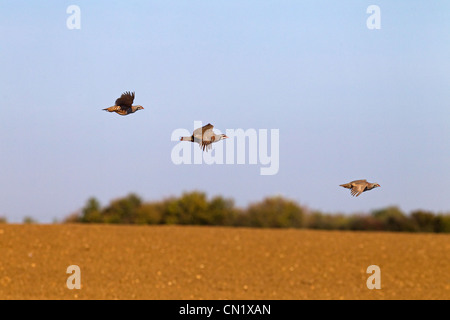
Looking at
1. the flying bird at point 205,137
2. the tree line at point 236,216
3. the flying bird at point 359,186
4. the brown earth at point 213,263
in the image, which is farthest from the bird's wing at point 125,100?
the tree line at point 236,216

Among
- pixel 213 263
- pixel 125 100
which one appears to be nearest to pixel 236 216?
pixel 213 263

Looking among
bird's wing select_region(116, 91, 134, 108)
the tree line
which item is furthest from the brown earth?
bird's wing select_region(116, 91, 134, 108)

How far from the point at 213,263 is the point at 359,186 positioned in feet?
94.5

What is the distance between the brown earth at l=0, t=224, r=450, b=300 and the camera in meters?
27.9

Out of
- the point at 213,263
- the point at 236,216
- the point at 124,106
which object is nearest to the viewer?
the point at 124,106

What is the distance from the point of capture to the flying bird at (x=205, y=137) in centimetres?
282

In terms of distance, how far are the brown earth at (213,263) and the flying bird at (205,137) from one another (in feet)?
79.9

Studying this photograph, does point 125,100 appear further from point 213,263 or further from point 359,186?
point 213,263

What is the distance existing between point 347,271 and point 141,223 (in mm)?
16998

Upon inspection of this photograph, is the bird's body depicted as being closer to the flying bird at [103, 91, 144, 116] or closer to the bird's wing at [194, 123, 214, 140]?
the bird's wing at [194, 123, 214, 140]

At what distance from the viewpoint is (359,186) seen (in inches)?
114

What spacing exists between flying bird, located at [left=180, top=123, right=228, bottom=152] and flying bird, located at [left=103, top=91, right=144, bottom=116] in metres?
0.34

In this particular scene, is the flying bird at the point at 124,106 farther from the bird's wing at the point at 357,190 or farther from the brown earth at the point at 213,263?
the brown earth at the point at 213,263
